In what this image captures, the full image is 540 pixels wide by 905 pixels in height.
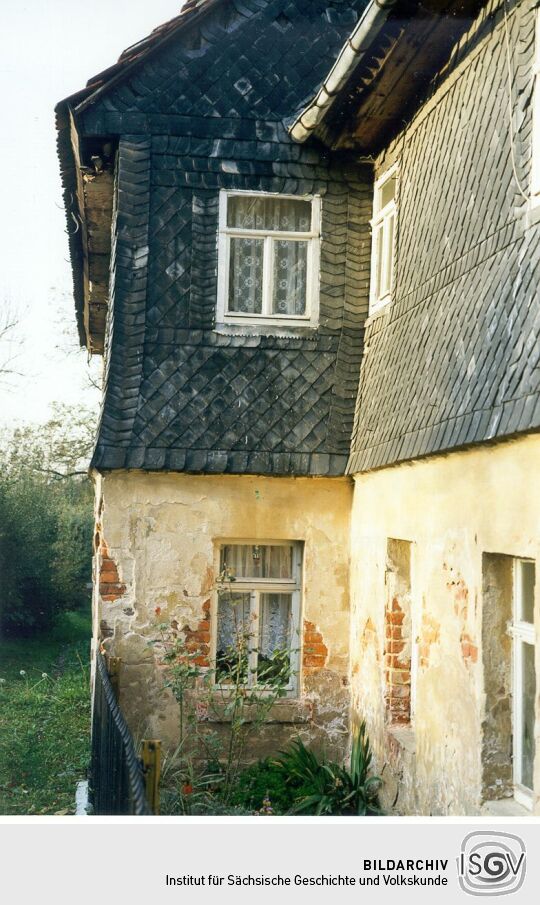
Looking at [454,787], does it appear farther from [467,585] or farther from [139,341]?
[139,341]

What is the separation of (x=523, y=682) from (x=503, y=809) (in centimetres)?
70

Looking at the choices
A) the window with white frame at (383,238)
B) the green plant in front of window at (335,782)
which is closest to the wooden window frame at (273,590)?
the green plant in front of window at (335,782)

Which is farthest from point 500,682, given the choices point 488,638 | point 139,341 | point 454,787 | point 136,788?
point 139,341

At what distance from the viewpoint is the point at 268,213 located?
9.47 m

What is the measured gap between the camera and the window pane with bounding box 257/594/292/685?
9.16 metres

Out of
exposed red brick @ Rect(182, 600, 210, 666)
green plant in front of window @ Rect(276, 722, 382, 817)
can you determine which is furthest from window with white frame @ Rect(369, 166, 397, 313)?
green plant in front of window @ Rect(276, 722, 382, 817)

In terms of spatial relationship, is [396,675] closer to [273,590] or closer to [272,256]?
[273,590]

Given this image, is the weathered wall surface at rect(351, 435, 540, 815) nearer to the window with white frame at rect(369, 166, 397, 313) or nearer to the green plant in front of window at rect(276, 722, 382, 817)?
the green plant in front of window at rect(276, 722, 382, 817)

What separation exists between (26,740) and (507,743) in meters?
6.97

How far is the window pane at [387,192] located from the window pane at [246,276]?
1.17m

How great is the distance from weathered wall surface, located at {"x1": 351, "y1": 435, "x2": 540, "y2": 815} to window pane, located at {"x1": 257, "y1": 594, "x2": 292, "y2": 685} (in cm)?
120

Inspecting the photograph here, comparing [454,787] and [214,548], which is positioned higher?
[214,548]

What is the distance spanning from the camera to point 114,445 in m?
8.68
